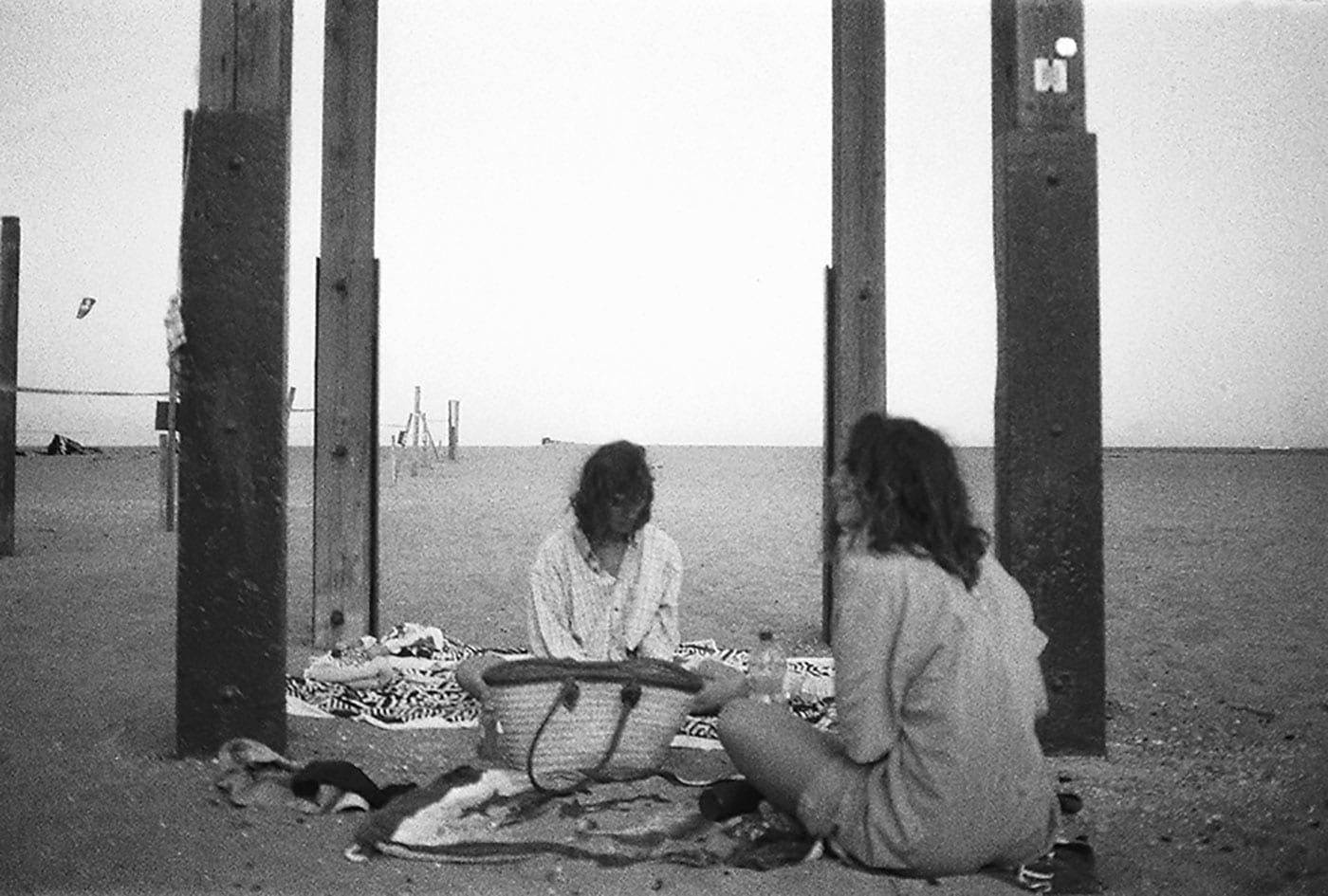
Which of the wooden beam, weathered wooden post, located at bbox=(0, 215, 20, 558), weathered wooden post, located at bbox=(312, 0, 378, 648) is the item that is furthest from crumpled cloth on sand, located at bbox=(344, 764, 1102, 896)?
weathered wooden post, located at bbox=(0, 215, 20, 558)

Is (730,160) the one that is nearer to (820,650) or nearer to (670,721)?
(820,650)

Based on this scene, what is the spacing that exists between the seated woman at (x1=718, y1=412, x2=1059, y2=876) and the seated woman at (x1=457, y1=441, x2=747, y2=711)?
1.36m

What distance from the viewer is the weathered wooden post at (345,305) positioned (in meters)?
6.74

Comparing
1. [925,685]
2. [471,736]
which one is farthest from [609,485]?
[925,685]

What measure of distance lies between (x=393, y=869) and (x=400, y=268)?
740cm

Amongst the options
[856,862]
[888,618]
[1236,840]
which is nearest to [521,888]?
[856,862]

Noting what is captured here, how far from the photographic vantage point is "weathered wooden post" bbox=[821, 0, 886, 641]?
6820mm

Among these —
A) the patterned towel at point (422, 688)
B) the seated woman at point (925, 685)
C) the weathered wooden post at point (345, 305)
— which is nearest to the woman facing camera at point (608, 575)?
the patterned towel at point (422, 688)

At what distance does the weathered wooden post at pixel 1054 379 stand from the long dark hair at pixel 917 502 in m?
1.15

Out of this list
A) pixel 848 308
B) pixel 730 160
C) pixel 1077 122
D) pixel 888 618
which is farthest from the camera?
pixel 730 160

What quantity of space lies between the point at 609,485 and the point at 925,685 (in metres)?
1.74

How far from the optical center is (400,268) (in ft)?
33.0

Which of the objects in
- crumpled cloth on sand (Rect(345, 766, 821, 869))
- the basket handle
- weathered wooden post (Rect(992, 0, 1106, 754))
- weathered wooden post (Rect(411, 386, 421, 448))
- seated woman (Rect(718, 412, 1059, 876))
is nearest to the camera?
seated woman (Rect(718, 412, 1059, 876))

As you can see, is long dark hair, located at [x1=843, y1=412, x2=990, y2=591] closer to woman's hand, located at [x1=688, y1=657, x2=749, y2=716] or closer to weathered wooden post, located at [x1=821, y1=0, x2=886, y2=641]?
woman's hand, located at [x1=688, y1=657, x2=749, y2=716]
